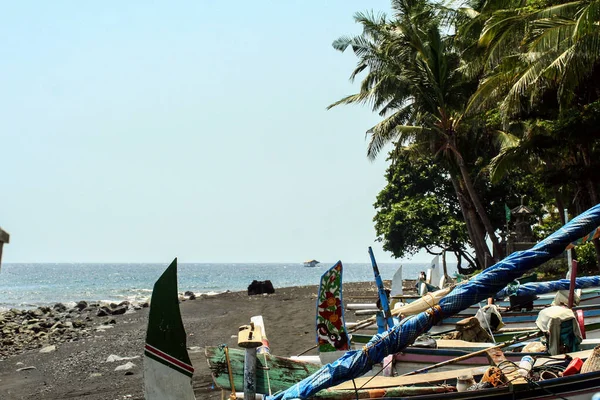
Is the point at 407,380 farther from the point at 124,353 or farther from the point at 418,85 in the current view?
the point at 418,85

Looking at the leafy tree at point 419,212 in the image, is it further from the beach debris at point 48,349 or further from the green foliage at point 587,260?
the beach debris at point 48,349

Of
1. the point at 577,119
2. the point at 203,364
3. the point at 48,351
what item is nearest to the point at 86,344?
the point at 48,351

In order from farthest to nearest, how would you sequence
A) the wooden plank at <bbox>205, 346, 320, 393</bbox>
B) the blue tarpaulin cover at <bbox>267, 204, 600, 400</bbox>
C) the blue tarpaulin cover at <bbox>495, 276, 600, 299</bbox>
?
the blue tarpaulin cover at <bbox>495, 276, 600, 299</bbox>, the wooden plank at <bbox>205, 346, 320, 393</bbox>, the blue tarpaulin cover at <bbox>267, 204, 600, 400</bbox>

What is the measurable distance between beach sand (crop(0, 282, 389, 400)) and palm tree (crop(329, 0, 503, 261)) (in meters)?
9.30

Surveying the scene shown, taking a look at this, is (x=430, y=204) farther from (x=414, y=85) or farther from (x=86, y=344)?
(x=86, y=344)

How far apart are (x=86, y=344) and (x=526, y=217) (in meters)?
Result: 25.4

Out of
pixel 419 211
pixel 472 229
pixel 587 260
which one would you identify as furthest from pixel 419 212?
pixel 587 260

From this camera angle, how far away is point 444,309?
7.25 m

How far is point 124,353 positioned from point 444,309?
1646cm

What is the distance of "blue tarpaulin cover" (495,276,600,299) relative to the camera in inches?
513

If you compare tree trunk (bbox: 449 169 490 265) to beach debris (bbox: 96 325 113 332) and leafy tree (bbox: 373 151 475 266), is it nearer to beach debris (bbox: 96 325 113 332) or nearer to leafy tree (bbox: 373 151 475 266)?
leafy tree (bbox: 373 151 475 266)

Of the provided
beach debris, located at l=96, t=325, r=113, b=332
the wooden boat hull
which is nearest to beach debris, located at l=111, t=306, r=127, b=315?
beach debris, located at l=96, t=325, r=113, b=332

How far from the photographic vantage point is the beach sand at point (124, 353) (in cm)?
1516

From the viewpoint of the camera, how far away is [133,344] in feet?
76.6
